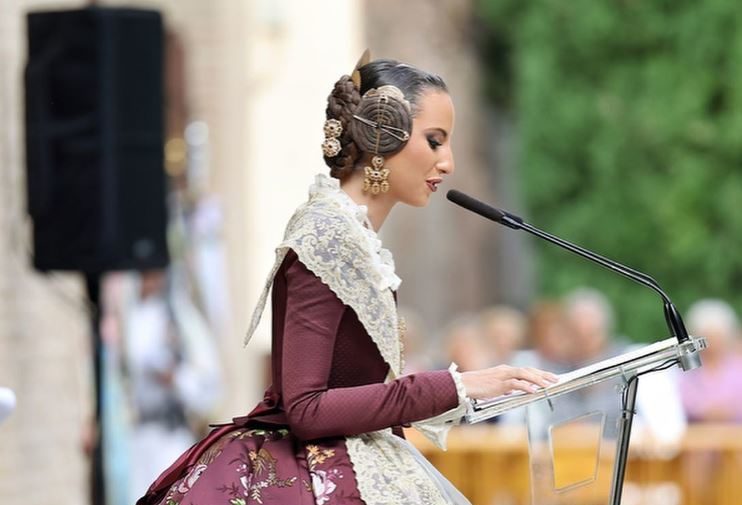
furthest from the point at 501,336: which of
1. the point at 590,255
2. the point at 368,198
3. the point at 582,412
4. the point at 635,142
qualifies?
the point at 635,142

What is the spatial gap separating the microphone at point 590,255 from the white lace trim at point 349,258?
0.18 metres

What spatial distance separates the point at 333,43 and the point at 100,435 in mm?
6816

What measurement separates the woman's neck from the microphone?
0.11 meters

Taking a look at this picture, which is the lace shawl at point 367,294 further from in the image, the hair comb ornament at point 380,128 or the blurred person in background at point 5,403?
the blurred person in background at point 5,403

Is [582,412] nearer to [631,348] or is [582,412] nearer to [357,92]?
[357,92]

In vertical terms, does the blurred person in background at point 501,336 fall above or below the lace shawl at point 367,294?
above

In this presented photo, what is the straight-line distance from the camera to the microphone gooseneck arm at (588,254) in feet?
10.4

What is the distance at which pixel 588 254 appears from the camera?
317 cm

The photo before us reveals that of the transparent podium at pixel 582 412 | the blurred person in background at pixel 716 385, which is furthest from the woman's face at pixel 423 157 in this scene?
the blurred person in background at pixel 716 385

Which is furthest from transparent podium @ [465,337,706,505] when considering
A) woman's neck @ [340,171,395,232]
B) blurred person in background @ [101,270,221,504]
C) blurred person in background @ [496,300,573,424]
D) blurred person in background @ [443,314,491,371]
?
blurred person in background @ [443,314,491,371]

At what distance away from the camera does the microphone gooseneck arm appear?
317 cm

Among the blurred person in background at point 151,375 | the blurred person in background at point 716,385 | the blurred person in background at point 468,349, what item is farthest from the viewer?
the blurred person in background at point 468,349

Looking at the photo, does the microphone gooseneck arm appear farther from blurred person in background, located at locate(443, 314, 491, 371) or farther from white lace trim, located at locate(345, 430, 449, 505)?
blurred person in background, located at locate(443, 314, 491, 371)

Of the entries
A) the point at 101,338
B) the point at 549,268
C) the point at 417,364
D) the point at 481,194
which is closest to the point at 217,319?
the point at 417,364
